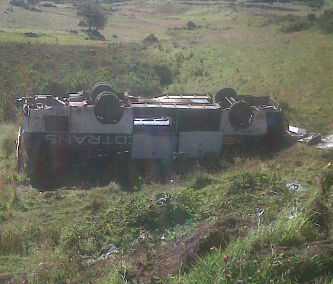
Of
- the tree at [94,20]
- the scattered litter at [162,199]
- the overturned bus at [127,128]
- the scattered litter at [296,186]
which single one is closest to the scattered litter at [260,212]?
the scattered litter at [162,199]

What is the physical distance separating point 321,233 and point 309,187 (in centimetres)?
485

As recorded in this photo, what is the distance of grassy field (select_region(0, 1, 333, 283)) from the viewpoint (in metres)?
5.61

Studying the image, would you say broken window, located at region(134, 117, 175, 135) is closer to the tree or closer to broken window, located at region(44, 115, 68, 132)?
broken window, located at region(44, 115, 68, 132)

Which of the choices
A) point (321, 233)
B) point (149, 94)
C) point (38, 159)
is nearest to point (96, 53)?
point (149, 94)

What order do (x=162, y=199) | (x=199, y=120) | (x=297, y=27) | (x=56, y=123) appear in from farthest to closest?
(x=297, y=27), (x=199, y=120), (x=56, y=123), (x=162, y=199)

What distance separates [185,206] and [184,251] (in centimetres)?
261

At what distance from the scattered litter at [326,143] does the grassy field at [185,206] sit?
678mm

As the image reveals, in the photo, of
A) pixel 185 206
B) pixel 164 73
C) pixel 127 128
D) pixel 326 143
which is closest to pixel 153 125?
pixel 127 128

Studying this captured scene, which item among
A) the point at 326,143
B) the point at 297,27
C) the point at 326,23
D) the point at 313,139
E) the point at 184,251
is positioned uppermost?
the point at 326,23

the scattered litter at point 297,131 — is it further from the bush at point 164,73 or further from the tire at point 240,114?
the bush at point 164,73

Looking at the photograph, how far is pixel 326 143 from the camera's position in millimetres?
15328

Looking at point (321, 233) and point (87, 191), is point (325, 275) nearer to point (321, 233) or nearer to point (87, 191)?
point (321, 233)

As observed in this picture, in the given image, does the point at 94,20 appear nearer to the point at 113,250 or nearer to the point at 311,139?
the point at 311,139

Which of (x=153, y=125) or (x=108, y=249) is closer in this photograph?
(x=108, y=249)
